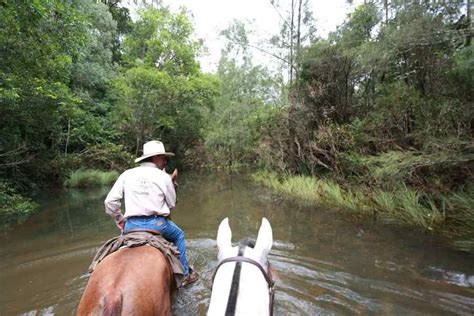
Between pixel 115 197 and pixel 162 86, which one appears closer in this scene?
pixel 115 197

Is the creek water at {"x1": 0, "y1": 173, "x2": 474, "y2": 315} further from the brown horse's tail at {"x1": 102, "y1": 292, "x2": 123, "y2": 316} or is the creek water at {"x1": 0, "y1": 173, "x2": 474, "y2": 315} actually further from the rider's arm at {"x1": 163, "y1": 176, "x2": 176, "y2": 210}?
the brown horse's tail at {"x1": 102, "y1": 292, "x2": 123, "y2": 316}

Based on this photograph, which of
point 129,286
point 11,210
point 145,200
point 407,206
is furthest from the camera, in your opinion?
point 11,210

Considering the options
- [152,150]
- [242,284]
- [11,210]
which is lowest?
[11,210]

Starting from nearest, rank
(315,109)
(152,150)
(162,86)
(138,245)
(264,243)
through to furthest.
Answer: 1. (264,243)
2. (138,245)
3. (152,150)
4. (315,109)
5. (162,86)

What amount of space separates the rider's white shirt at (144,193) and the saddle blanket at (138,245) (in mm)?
336

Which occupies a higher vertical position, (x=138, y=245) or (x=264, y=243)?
(x=264, y=243)

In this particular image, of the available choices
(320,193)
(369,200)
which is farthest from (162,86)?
(369,200)

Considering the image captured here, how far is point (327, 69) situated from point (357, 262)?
8.30 metres

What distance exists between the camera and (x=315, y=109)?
1251 centimetres

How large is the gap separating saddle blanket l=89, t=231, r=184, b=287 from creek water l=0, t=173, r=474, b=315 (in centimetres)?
95

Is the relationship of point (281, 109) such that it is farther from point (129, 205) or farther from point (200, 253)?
point (129, 205)

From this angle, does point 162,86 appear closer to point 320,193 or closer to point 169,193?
point 320,193

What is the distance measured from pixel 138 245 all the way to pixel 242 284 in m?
1.70

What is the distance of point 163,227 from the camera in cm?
386
